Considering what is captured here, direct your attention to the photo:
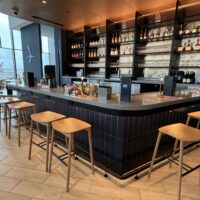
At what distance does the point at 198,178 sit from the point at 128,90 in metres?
1.40

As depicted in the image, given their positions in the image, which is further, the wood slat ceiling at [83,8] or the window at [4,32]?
the window at [4,32]

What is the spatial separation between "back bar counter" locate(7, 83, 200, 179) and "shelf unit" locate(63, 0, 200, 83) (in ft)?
6.84

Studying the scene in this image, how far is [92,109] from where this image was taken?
6.93 feet

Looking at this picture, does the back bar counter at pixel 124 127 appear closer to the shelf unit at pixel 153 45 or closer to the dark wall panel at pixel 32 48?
the shelf unit at pixel 153 45

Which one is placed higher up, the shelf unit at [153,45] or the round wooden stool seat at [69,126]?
the shelf unit at [153,45]

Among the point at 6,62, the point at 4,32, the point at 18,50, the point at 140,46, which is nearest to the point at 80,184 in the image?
the point at 140,46

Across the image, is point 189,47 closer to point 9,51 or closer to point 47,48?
point 47,48

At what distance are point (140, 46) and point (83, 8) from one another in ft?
6.00

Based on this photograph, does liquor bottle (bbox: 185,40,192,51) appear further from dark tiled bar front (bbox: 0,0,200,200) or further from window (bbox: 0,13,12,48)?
window (bbox: 0,13,12,48)

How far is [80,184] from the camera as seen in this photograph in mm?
1862

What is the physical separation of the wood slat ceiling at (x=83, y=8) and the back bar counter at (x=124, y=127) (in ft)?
8.55

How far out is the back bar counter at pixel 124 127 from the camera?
1.85 m

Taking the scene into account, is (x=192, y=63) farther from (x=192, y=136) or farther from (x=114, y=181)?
(x=114, y=181)

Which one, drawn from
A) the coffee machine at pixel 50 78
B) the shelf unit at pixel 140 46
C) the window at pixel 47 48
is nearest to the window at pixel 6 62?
the window at pixel 47 48
